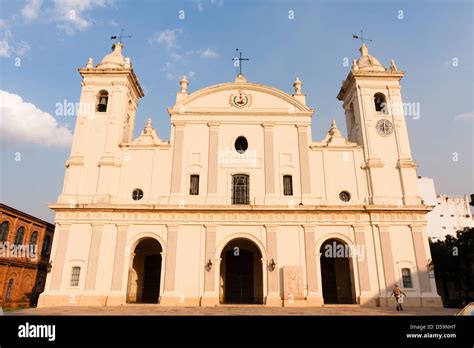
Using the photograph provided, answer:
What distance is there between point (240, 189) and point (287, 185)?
3.10 metres

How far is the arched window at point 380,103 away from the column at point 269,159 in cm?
827

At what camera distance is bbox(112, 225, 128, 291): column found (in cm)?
2025

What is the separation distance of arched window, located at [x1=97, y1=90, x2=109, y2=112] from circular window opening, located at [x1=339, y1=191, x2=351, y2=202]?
17.5 m

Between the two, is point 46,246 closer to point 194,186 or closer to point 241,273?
point 194,186

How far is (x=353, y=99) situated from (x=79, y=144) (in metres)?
19.9

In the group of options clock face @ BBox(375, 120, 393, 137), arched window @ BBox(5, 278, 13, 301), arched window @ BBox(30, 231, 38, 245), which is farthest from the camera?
arched window @ BBox(30, 231, 38, 245)

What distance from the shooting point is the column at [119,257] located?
2025 centimetres

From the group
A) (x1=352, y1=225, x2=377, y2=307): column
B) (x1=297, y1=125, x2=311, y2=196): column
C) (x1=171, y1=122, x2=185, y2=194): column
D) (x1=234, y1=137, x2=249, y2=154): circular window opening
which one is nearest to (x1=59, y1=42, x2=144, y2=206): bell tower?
(x1=171, y1=122, x2=185, y2=194): column

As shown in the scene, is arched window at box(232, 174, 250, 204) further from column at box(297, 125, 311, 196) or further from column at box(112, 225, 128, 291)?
column at box(112, 225, 128, 291)

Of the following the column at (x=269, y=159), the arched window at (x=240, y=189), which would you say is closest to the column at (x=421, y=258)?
the column at (x=269, y=159)

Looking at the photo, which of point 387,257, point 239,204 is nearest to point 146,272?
point 239,204
